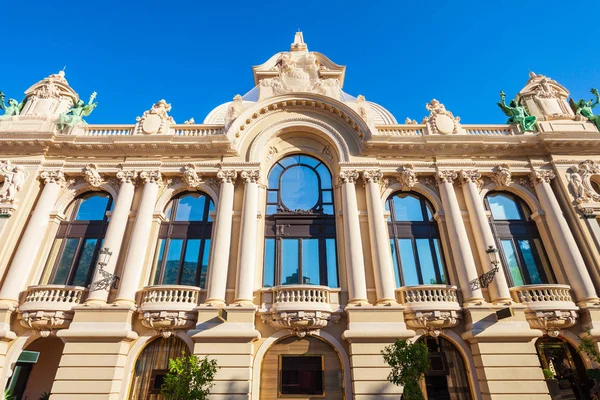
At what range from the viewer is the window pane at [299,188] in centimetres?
1612

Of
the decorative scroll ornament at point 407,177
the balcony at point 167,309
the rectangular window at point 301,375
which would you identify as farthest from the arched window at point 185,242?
the decorative scroll ornament at point 407,177

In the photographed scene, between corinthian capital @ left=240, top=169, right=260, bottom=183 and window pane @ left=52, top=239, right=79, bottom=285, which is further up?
corinthian capital @ left=240, top=169, right=260, bottom=183

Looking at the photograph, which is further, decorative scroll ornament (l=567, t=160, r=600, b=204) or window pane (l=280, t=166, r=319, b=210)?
window pane (l=280, t=166, r=319, b=210)

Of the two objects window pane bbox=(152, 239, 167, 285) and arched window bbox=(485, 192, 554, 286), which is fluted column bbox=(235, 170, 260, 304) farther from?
arched window bbox=(485, 192, 554, 286)

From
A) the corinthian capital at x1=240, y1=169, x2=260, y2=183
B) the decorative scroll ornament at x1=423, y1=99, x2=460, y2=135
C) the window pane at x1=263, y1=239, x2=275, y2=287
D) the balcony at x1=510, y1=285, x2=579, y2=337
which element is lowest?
the balcony at x1=510, y1=285, x2=579, y2=337

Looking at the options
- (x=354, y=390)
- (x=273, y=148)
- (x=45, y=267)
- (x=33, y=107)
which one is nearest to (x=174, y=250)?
(x=45, y=267)

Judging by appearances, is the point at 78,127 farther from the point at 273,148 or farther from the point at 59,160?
the point at 273,148

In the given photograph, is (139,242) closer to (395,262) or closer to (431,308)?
(395,262)

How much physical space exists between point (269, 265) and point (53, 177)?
11.3 meters

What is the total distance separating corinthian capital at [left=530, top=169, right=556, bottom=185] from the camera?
15539 millimetres

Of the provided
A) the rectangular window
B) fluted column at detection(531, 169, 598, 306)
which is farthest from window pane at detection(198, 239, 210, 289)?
fluted column at detection(531, 169, 598, 306)

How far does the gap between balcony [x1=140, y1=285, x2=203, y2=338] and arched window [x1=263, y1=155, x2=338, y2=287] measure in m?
3.19

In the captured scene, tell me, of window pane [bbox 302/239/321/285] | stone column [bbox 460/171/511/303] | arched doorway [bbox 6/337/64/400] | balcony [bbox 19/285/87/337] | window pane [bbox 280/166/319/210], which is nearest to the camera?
balcony [bbox 19/285/87/337]

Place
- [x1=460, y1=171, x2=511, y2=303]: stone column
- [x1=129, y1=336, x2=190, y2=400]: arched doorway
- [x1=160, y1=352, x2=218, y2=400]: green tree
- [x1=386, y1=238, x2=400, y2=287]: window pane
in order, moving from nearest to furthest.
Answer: [x1=160, y1=352, x2=218, y2=400]: green tree → [x1=129, y1=336, x2=190, y2=400]: arched doorway → [x1=460, y1=171, x2=511, y2=303]: stone column → [x1=386, y1=238, x2=400, y2=287]: window pane
